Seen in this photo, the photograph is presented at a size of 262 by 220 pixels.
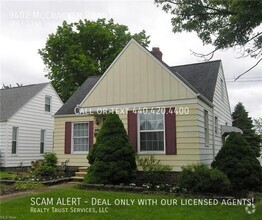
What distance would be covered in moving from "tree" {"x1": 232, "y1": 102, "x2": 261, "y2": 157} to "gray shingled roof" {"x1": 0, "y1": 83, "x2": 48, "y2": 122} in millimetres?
18543

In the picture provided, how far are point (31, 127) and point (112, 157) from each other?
462 inches

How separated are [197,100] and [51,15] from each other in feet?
23.4

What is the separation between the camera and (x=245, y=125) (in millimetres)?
28062

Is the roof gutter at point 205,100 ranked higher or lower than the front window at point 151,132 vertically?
higher

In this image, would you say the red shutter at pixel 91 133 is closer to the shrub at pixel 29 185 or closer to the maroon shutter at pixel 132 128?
the maroon shutter at pixel 132 128

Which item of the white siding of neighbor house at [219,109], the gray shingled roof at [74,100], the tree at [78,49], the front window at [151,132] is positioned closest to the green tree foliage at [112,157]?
the front window at [151,132]

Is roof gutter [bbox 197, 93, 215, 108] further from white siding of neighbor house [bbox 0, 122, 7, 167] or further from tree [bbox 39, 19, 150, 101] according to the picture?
tree [bbox 39, 19, 150, 101]

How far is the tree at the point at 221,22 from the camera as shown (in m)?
7.57

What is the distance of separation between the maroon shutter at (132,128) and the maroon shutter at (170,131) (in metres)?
1.41

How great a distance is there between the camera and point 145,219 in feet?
20.8

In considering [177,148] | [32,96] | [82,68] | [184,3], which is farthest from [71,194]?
[82,68]

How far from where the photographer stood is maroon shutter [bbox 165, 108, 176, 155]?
36.6 feet

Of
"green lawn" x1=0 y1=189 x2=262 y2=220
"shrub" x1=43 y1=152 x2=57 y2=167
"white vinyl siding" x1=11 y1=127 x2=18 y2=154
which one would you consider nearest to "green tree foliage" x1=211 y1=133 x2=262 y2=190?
"green lawn" x1=0 y1=189 x2=262 y2=220

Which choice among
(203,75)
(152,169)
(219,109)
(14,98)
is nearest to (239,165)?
(152,169)
